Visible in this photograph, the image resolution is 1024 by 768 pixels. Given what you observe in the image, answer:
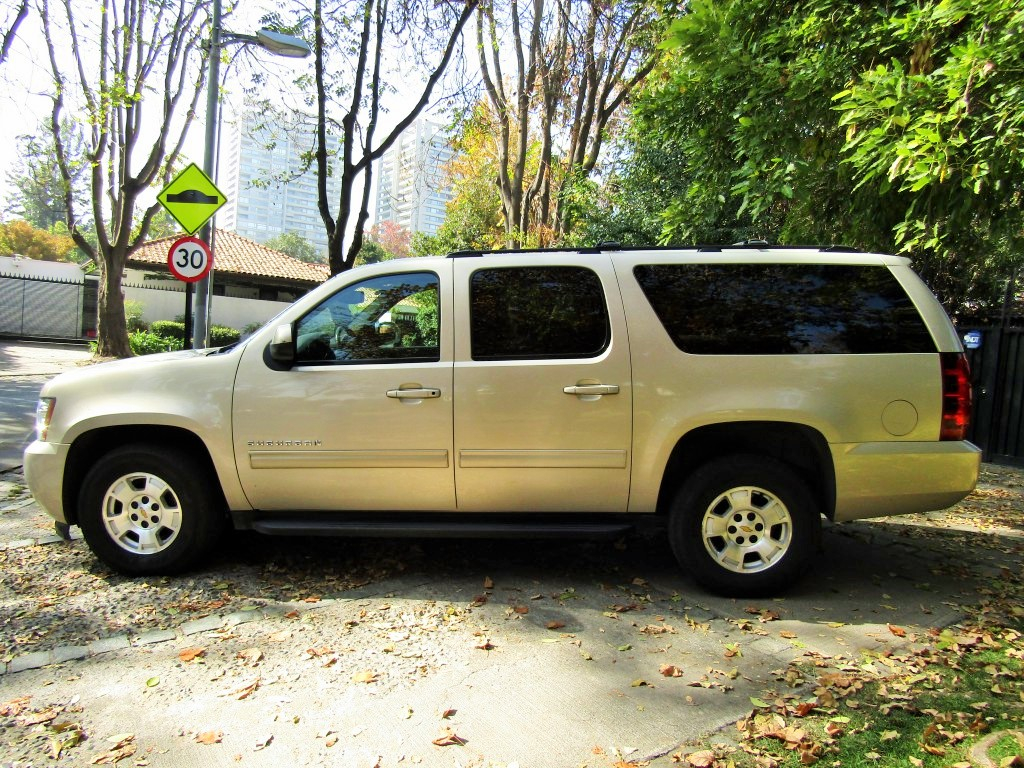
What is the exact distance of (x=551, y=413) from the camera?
4.16 m

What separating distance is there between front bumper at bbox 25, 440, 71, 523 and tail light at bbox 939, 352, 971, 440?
5.00 metres

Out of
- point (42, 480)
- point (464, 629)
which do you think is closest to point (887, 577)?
point (464, 629)

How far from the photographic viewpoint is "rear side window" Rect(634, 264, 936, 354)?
4129mm

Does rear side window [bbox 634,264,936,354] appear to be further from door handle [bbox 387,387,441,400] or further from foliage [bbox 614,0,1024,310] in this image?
door handle [bbox 387,387,441,400]

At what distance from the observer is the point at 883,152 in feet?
17.3

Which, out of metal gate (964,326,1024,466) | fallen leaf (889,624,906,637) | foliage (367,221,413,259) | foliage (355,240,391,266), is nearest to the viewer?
fallen leaf (889,624,906,637)

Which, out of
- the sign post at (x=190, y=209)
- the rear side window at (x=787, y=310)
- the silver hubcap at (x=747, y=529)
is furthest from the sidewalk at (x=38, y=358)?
the silver hubcap at (x=747, y=529)

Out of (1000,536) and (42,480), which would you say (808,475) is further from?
(42,480)

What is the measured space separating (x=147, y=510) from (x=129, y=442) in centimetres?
43

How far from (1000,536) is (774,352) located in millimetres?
3275

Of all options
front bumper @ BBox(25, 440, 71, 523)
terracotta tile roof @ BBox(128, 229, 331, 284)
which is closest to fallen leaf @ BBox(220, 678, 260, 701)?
front bumper @ BBox(25, 440, 71, 523)

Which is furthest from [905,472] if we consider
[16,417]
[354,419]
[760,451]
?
[16,417]

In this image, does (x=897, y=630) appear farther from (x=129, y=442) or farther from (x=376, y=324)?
(x=129, y=442)

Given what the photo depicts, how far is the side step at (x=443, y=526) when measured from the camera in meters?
4.18
